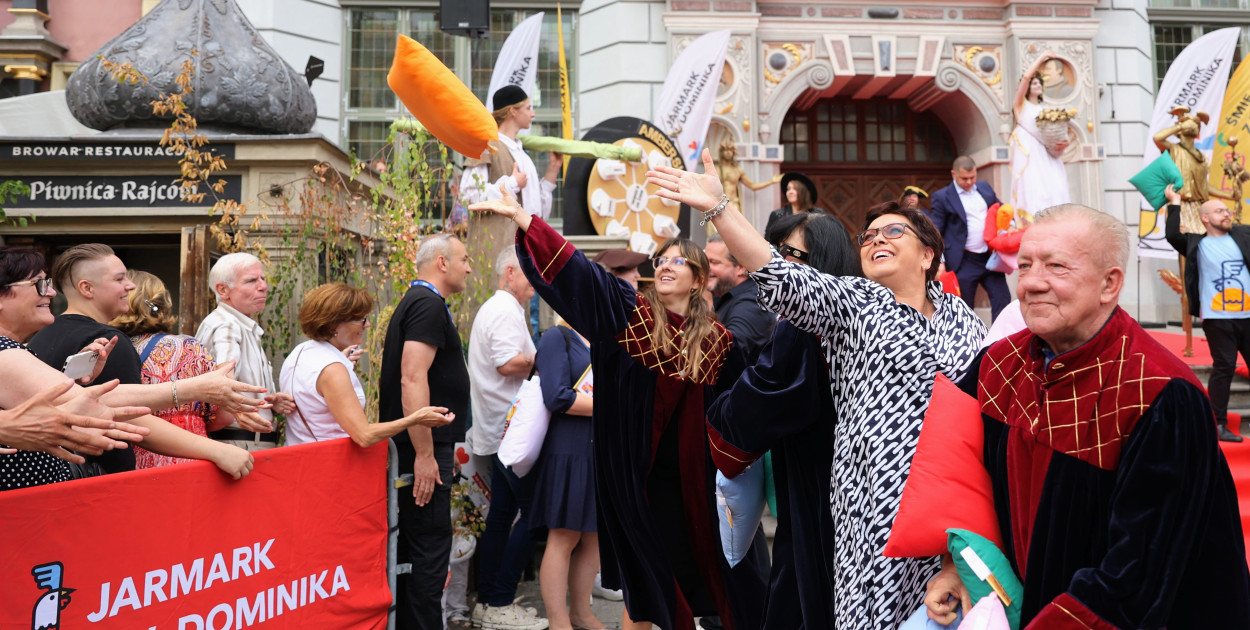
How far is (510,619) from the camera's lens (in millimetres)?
4660

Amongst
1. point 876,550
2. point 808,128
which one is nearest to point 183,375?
point 876,550

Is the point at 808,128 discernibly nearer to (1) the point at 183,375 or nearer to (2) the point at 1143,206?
(2) the point at 1143,206

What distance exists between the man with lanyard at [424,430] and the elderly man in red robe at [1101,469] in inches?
100

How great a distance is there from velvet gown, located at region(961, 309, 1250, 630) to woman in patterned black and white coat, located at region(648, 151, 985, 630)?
1.18 ft

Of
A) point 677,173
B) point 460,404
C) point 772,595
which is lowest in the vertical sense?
point 772,595

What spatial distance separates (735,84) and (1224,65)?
564 centimetres

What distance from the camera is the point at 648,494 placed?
3.47 m

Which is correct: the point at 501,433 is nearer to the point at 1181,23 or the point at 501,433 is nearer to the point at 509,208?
the point at 509,208

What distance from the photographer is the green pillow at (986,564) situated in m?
1.93

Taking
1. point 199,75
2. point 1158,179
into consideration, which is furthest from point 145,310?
point 1158,179

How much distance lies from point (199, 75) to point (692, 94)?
6304mm

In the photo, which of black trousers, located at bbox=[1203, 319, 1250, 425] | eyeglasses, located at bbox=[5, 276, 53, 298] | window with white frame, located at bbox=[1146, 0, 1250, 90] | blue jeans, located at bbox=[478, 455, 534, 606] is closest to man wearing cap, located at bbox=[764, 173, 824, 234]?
black trousers, located at bbox=[1203, 319, 1250, 425]

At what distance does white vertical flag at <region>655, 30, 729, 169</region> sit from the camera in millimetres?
10281

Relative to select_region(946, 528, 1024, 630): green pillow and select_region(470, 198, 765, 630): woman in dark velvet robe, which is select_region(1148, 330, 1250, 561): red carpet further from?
select_region(946, 528, 1024, 630): green pillow
